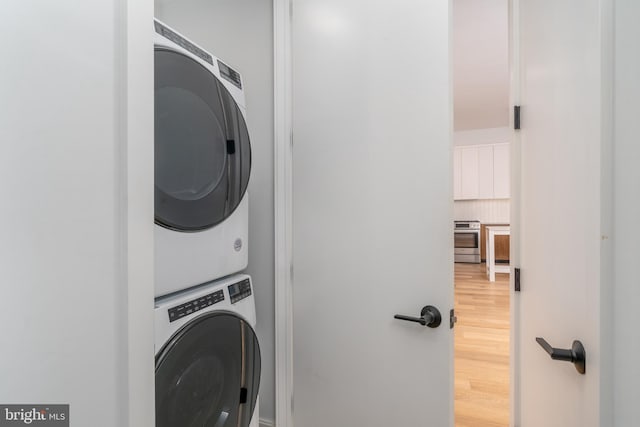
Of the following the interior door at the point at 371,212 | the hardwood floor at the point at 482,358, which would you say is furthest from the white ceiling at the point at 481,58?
the hardwood floor at the point at 482,358

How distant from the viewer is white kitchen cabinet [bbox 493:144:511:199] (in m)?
6.10

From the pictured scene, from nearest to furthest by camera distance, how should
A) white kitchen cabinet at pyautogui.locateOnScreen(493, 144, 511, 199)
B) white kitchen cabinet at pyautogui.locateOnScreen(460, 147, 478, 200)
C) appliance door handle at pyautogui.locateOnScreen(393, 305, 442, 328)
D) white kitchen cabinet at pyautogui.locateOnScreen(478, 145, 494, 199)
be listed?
appliance door handle at pyautogui.locateOnScreen(393, 305, 442, 328)
white kitchen cabinet at pyautogui.locateOnScreen(493, 144, 511, 199)
white kitchen cabinet at pyautogui.locateOnScreen(478, 145, 494, 199)
white kitchen cabinet at pyautogui.locateOnScreen(460, 147, 478, 200)

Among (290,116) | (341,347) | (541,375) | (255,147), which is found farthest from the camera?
(255,147)

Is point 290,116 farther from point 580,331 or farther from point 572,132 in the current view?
point 580,331

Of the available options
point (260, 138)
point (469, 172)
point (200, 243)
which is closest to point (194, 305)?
point (200, 243)

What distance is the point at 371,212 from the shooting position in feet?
4.01

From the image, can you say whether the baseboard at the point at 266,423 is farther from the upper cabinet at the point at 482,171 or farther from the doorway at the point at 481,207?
the upper cabinet at the point at 482,171

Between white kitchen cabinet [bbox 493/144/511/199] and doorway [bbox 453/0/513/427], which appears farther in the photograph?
white kitchen cabinet [bbox 493/144/511/199]

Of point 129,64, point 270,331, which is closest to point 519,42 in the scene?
point 129,64

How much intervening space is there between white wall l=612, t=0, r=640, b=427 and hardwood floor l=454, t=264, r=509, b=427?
4.92 ft

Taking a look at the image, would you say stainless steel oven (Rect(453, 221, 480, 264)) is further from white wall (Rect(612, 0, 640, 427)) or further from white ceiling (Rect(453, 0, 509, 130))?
white wall (Rect(612, 0, 640, 427))

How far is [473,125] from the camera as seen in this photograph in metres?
6.07

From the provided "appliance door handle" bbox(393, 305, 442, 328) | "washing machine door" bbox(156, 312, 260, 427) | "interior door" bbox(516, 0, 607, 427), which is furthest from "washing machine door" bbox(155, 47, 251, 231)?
"interior door" bbox(516, 0, 607, 427)

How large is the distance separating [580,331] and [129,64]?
1096 mm
